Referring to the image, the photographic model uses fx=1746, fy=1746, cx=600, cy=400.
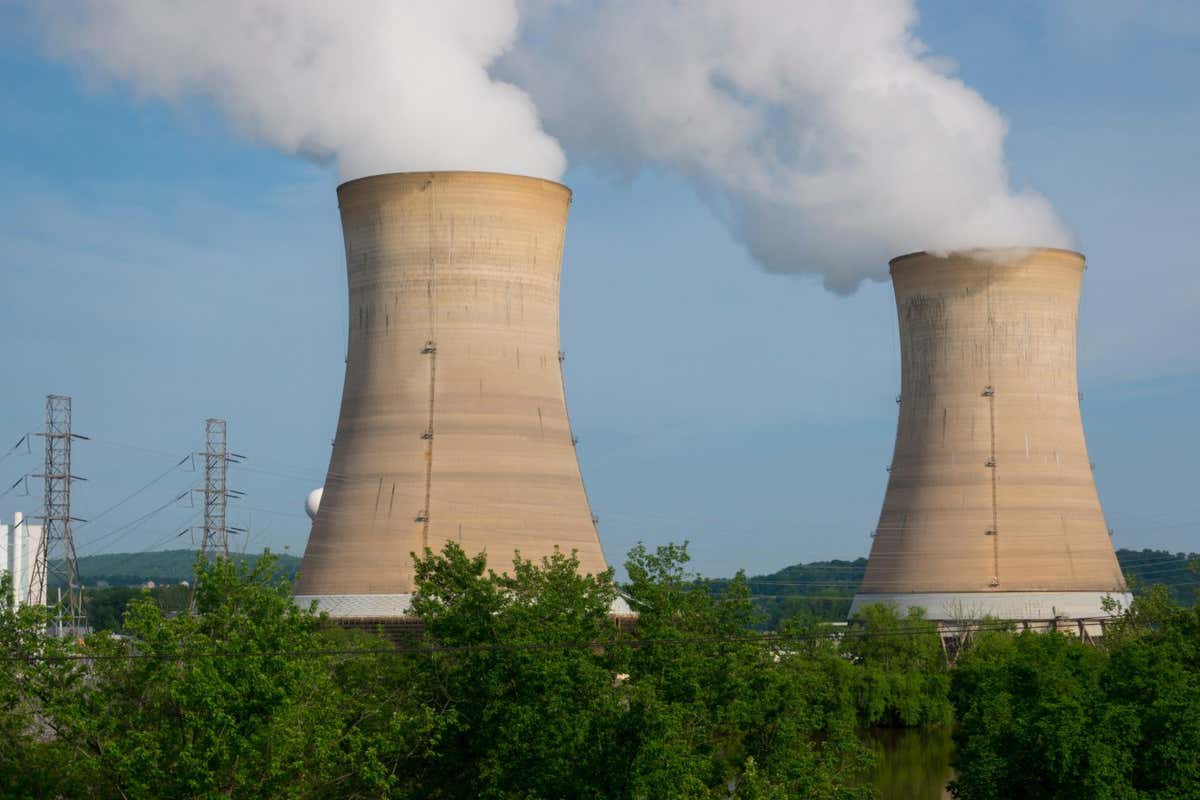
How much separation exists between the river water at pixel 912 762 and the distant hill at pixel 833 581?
1938 inches

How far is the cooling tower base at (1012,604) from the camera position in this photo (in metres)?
33.0

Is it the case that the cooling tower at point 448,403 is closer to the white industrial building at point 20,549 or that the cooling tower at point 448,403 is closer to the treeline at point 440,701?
the treeline at point 440,701

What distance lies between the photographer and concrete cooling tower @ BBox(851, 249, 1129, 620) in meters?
32.3

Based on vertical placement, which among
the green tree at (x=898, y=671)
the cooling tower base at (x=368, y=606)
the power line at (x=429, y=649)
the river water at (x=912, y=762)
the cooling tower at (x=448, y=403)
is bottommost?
the river water at (x=912, y=762)

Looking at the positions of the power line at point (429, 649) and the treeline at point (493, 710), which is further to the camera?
the power line at point (429, 649)

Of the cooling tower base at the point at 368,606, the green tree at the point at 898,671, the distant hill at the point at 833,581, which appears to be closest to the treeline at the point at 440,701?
the cooling tower base at the point at 368,606

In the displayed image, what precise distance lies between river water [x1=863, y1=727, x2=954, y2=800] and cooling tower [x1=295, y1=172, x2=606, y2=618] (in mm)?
5851

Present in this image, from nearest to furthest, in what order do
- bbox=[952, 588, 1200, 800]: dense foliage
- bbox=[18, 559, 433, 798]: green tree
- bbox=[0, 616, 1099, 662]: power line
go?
bbox=[18, 559, 433, 798]: green tree, bbox=[0, 616, 1099, 662]: power line, bbox=[952, 588, 1200, 800]: dense foliage

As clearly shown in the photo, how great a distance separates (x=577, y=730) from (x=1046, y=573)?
63.3 feet

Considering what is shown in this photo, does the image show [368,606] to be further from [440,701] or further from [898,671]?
[898,671]

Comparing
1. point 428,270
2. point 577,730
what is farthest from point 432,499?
point 577,730

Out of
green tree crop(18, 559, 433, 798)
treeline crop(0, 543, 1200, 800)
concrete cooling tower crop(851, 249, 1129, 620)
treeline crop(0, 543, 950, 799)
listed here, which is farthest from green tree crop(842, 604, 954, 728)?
green tree crop(18, 559, 433, 798)

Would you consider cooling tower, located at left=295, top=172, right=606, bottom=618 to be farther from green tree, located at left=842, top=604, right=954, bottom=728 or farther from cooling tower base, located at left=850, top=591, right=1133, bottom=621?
green tree, located at left=842, top=604, right=954, bottom=728

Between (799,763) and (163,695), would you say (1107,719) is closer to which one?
(799,763)
